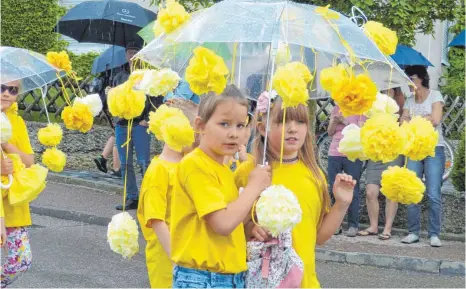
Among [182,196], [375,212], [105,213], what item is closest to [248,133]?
[182,196]

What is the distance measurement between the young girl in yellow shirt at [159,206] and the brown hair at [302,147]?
0.65 m

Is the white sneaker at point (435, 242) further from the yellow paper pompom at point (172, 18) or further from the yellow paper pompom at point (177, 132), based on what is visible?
the yellow paper pompom at point (177, 132)

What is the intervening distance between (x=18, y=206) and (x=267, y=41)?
229cm

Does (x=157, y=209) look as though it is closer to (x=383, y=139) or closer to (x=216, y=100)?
(x=216, y=100)

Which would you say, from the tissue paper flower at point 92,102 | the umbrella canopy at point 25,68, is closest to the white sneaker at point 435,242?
the umbrella canopy at point 25,68

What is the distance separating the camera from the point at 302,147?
445cm

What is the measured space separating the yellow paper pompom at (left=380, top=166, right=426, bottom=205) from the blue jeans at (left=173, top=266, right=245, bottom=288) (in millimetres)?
815

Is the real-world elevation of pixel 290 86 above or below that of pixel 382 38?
below

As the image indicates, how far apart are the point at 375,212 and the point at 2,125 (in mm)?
5838

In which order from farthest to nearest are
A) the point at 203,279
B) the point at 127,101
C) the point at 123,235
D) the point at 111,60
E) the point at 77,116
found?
1. the point at 111,60
2. the point at 77,116
3. the point at 123,235
4. the point at 127,101
5. the point at 203,279

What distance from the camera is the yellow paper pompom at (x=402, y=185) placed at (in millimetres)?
Answer: 4250

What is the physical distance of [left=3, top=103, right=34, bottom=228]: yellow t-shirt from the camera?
18.8 feet

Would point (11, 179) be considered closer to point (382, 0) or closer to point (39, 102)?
point (382, 0)

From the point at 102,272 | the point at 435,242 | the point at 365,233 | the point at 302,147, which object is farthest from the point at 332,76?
the point at 365,233
